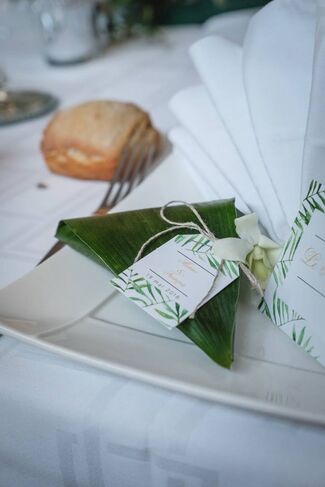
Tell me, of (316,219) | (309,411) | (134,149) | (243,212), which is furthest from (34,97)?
(309,411)

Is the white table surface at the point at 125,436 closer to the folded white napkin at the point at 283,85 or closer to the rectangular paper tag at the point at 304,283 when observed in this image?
the rectangular paper tag at the point at 304,283

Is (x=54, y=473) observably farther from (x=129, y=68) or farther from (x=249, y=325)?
(x=129, y=68)

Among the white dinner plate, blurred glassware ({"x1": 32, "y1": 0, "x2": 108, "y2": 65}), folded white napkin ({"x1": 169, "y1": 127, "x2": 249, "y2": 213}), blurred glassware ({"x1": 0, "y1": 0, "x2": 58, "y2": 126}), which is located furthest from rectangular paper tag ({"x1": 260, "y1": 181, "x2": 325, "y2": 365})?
blurred glassware ({"x1": 32, "y1": 0, "x2": 108, "y2": 65})

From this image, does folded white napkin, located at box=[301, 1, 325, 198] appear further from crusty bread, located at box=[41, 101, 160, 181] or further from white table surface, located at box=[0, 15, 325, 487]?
crusty bread, located at box=[41, 101, 160, 181]

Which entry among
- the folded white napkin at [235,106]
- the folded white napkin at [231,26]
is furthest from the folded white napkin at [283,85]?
the folded white napkin at [231,26]

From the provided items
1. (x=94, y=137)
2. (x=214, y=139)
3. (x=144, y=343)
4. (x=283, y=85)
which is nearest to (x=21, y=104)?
(x=94, y=137)

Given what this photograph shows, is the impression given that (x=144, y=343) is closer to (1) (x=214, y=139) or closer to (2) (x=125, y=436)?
(2) (x=125, y=436)
